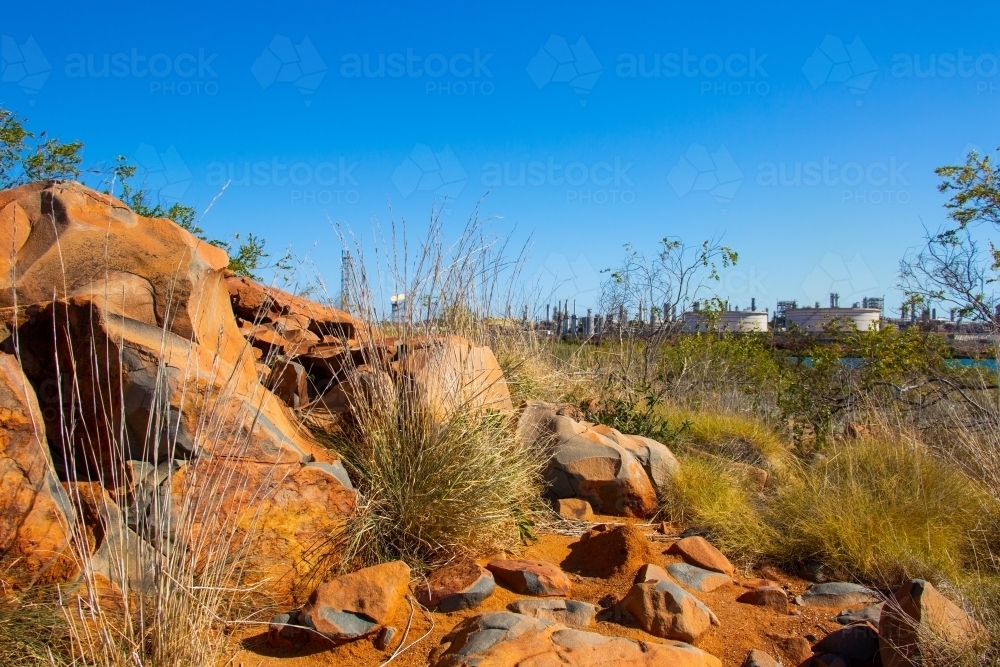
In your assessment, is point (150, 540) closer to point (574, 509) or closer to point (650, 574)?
point (650, 574)

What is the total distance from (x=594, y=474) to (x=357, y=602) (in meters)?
2.64

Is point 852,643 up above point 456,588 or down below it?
below

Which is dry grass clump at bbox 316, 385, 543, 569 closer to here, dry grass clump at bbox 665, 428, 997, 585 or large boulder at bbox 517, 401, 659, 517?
large boulder at bbox 517, 401, 659, 517

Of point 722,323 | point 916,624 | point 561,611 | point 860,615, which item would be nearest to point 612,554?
point 561,611

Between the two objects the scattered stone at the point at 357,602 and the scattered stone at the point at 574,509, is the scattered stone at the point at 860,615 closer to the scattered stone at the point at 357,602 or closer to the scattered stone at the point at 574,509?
the scattered stone at the point at 574,509

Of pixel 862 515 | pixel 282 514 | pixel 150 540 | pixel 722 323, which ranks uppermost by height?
pixel 722 323

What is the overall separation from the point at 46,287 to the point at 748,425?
20.3 feet

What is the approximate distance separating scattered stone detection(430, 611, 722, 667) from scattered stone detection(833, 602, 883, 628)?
1.05 m

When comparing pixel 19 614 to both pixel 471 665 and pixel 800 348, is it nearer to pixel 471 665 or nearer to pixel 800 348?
pixel 471 665

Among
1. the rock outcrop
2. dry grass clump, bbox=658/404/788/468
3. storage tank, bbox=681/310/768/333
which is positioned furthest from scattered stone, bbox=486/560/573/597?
storage tank, bbox=681/310/768/333

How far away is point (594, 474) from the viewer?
5.65m

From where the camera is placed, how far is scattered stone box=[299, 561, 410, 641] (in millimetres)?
3244

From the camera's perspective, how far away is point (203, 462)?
322 cm

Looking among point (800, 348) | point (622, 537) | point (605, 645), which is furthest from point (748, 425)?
point (605, 645)
